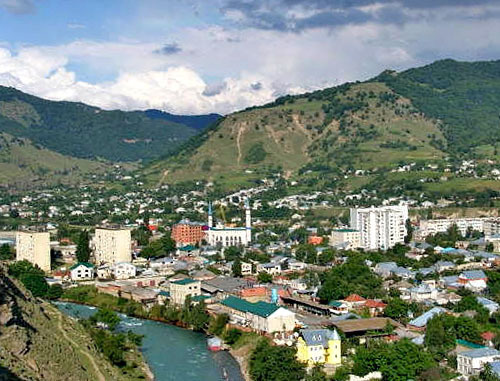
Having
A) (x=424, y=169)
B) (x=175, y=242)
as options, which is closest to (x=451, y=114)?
(x=424, y=169)

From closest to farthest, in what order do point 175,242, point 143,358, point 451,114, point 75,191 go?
point 143,358, point 175,242, point 75,191, point 451,114

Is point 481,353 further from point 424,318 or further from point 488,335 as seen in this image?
point 424,318

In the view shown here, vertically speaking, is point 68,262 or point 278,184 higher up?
point 278,184

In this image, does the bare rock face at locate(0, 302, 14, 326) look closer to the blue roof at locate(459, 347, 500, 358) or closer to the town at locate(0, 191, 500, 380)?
the town at locate(0, 191, 500, 380)

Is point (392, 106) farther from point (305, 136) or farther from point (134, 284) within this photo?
point (134, 284)

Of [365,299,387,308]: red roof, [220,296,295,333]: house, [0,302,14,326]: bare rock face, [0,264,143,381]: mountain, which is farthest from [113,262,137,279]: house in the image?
[0,302,14,326]: bare rock face

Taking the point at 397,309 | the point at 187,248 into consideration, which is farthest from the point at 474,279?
the point at 187,248

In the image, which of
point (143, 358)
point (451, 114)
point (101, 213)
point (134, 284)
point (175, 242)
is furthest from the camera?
point (451, 114)
